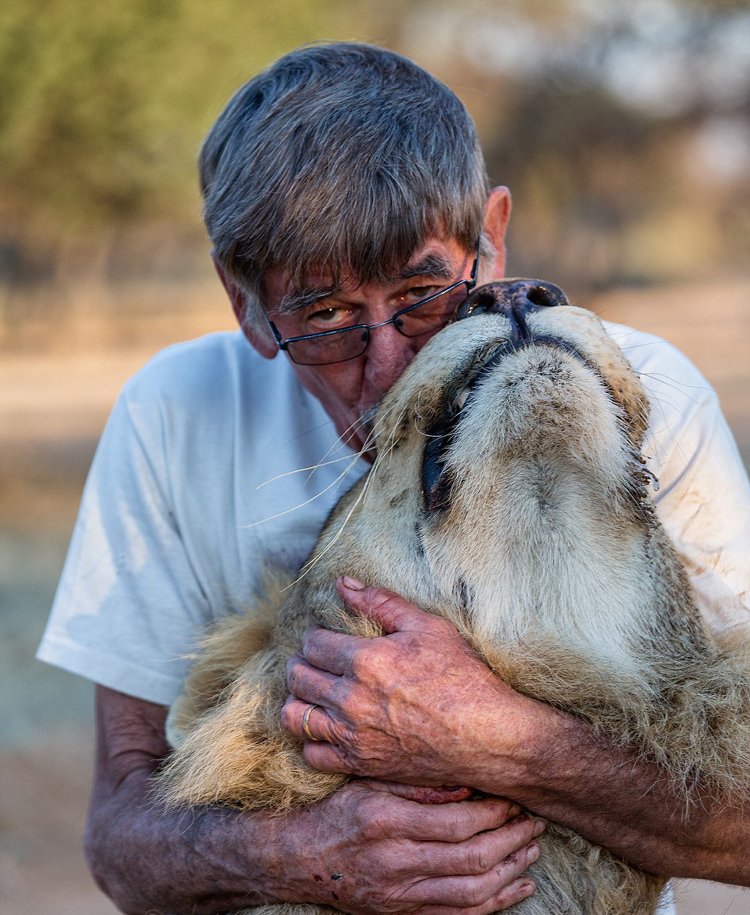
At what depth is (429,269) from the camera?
290 cm

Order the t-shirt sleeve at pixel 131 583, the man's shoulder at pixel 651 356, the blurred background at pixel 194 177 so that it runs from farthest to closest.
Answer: the blurred background at pixel 194 177 < the t-shirt sleeve at pixel 131 583 < the man's shoulder at pixel 651 356

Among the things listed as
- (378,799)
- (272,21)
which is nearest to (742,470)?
(378,799)

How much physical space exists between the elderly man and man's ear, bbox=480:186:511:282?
0.04ft

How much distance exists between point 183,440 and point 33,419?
1673 centimetres

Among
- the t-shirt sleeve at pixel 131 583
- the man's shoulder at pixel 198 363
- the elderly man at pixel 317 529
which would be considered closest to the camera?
the elderly man at pixel 317 529

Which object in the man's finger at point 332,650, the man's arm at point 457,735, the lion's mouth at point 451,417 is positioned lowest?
the man's arm at point 457,735

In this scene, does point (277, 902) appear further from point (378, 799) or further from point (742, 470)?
point (742, 470)

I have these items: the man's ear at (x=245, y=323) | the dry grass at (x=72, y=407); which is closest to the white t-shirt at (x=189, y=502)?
the man's ear at (x=245, y=323)

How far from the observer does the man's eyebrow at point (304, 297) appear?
293cm

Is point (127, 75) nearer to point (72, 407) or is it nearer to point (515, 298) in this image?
point (72, 407)

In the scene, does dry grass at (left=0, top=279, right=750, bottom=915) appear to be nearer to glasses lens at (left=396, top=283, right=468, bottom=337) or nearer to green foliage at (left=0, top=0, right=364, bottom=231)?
glasses lens at (left=396, top=283, right=468, bottom=337)

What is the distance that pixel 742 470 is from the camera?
316cm

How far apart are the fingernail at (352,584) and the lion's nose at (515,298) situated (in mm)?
581

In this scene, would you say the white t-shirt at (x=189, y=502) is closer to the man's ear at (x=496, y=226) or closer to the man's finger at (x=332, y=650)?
the man's ear at (x=496, y=226)
